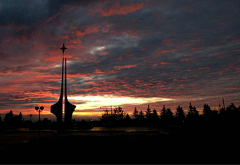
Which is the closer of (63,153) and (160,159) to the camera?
(160,159)

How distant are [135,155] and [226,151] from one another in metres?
6.06

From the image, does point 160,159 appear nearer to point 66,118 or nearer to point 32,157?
point 32,157

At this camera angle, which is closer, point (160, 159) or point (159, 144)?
point (160, 159)

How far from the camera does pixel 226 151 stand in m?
11.2

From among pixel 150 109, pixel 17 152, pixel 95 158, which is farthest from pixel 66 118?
pixel 150 109

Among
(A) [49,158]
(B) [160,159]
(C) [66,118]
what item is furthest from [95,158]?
(C) [66,118]

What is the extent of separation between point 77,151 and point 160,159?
5.42 m

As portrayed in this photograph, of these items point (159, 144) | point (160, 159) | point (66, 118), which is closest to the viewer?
point (160, 159)

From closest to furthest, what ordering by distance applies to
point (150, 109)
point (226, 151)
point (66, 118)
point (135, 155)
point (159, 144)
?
point (135, 155) < point (226, 151) < point (159, 144) < point (66, 118) < point (150, 109)

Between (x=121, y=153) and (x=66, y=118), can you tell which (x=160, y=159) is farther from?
(x=66, y=118)

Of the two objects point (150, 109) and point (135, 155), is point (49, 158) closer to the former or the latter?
point (135, 155)

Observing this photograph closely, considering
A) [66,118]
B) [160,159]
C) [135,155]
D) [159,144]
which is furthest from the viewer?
[66,118]

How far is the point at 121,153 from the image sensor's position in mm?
10906

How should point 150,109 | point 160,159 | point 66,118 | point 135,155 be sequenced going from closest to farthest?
point 160,159 → point 135,155 → point 66,118 → point 150,109
